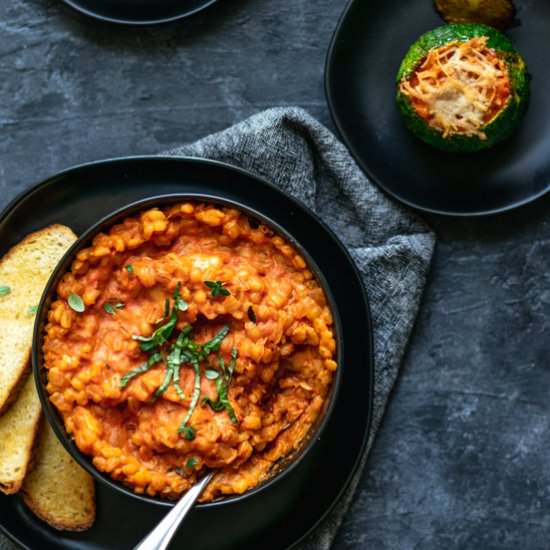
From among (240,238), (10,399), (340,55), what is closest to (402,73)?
(340,55)

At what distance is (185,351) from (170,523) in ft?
1.92

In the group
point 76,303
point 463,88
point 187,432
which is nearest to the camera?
point 187,432

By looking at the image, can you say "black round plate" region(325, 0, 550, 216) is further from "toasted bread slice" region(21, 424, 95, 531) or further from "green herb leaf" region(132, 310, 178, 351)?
"toasted bread slice" region(21, 424, 95, 531)

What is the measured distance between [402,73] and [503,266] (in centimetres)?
92

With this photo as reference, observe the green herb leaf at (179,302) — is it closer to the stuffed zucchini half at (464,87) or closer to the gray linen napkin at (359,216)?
the gray linen napkin at (359,216)

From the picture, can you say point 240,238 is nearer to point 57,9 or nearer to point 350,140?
point 350,140

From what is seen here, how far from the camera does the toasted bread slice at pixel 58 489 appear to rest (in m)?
3.50

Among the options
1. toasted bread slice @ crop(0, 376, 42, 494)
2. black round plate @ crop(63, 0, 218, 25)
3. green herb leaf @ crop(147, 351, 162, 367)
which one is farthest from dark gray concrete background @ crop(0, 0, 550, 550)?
green herb leaf @ crop(147, 351, 162, 367)

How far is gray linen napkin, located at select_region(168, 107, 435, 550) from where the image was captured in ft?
12.0

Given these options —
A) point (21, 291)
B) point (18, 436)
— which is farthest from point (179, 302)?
point (18, 436)

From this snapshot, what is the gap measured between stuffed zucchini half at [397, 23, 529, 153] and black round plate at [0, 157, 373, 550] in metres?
0.62

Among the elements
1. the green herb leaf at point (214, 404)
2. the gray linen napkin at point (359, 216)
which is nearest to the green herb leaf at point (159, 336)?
the green herb leaf at point (214, 404)

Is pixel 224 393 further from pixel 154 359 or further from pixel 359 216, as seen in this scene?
pixel 359 216

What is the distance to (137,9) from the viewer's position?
374 cm
